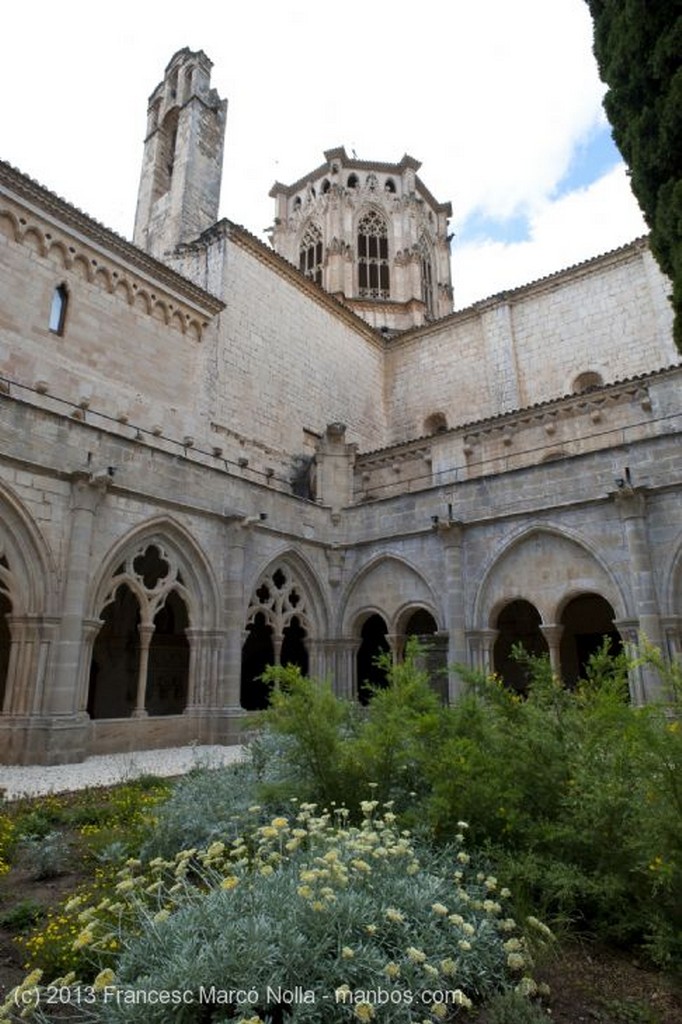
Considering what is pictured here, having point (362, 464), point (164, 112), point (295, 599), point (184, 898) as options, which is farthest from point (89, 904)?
point (164, 112)

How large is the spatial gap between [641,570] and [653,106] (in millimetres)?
6203

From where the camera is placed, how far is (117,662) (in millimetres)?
Answer: 13992

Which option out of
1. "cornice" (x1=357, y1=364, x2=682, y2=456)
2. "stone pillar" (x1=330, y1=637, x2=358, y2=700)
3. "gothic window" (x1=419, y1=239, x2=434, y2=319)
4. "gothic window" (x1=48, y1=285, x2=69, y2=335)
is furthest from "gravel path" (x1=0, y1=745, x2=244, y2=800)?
"gothic window" (x1=419, y1=239, x2=434, y2=319)

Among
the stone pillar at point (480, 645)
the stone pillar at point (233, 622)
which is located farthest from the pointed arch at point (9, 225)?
the stone pillar at point (480, 645)

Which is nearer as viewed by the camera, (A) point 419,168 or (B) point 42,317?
(B) point 42,317

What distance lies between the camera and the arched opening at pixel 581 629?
13461mm

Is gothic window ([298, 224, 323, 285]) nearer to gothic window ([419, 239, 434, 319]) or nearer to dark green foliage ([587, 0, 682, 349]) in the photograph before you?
gothic window ([419, 239, 434, 319])

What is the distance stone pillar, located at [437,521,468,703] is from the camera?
11.1m

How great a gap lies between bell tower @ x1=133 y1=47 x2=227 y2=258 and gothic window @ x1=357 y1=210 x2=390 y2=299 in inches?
369

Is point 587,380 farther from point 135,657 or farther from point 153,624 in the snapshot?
point 135,657

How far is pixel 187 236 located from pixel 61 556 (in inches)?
499

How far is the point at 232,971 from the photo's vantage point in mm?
2072

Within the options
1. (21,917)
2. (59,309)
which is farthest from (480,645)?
(59,309)

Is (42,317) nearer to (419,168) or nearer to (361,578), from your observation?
(361,578)
